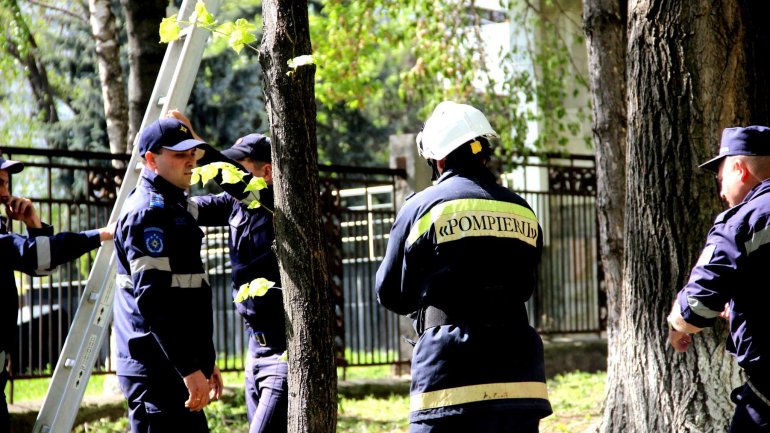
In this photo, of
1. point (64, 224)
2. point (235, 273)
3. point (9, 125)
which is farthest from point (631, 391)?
point (9, 125)

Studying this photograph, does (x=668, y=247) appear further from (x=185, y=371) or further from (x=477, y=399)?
(x=185, y=371)

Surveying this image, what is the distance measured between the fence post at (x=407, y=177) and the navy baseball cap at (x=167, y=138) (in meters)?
5.84

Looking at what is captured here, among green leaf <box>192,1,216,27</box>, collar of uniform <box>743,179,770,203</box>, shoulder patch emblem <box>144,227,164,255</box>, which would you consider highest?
green leaf <box>192,1,216,27</box>

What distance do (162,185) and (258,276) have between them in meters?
0.78

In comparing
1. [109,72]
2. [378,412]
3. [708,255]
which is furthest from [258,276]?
[109,72]

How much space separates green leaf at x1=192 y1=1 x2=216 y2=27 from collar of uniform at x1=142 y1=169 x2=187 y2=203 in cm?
96

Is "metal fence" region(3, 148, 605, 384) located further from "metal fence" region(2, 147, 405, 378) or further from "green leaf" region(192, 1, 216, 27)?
"green leaf" region(192, 1, 216, 27)

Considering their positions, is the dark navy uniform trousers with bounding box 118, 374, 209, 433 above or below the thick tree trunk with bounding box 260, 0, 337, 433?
below

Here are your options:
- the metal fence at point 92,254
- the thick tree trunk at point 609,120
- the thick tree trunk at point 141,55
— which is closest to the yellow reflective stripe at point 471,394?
the thick tree trunk at point 609,120

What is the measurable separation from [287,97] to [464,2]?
383 inches

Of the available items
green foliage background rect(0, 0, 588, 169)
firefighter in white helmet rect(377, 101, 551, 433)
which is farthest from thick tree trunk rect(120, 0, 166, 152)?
firefighter in white helmet rect(377, 101, 551, 433)

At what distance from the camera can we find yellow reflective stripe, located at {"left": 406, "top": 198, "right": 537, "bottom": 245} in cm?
379

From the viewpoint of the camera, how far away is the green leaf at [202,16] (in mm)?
3891

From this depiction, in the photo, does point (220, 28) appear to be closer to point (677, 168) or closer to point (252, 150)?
point (252, 150)
